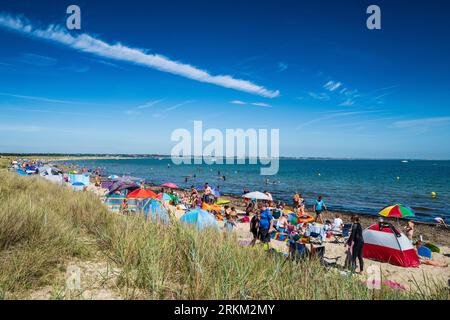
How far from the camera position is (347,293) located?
272 centimetres

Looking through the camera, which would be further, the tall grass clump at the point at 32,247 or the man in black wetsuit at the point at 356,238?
the man in black wetsuit at the point at 356,238

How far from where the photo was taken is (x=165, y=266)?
3.24m

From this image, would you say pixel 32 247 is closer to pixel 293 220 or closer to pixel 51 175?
pixel 293 220

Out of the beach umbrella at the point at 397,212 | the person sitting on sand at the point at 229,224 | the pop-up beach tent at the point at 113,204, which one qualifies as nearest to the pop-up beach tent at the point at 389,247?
the beach umbrella at the point at 397,212

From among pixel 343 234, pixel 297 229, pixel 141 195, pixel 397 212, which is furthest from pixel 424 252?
pixel 141 195

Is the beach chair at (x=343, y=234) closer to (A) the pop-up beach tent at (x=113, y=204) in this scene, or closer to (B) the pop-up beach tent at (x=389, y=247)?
(B) the pop-up beach tent at (x=389, y=247)

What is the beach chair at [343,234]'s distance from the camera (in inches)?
493

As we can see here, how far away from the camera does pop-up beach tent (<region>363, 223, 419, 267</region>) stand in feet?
29.5

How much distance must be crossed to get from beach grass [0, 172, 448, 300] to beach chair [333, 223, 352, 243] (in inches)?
389

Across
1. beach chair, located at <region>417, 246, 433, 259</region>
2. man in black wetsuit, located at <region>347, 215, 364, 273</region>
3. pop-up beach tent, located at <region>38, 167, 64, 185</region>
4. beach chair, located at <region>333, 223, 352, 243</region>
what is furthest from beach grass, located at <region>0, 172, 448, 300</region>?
pop-up beach tent, located at <region>38, 167, 64, 185</region>

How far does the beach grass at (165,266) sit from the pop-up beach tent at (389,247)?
6.67 metres

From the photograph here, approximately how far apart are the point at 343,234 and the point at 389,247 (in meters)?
3.58
